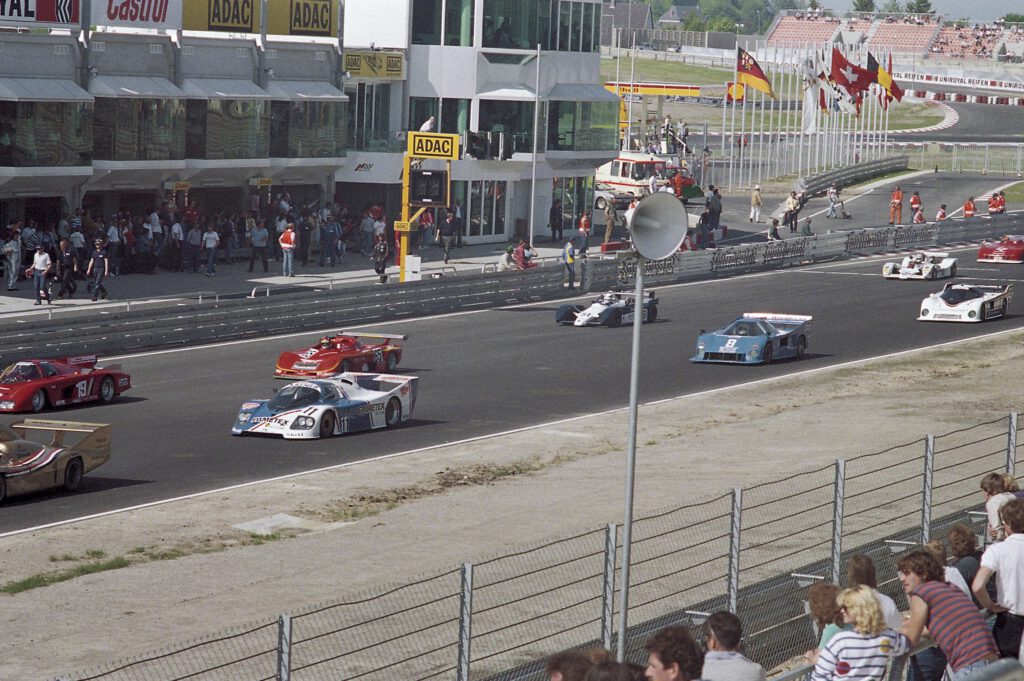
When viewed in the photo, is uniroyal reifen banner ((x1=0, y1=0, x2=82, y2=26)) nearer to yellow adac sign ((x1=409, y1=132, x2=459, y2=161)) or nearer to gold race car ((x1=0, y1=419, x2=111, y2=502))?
yellow adac sign ((x1=409, y1=132, x2=459, y2=161))

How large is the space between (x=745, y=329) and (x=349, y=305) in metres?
10.5

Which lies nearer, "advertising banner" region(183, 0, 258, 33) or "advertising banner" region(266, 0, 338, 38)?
"advertising banner" region(183, 0, 258, 33)

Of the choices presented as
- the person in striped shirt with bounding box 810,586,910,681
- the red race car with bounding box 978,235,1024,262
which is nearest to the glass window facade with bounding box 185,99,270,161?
the red race car with bounding box 978,235,1024,262

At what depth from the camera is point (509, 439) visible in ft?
87.4

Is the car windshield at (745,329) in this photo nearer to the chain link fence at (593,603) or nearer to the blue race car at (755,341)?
the blue race car at (755,341)

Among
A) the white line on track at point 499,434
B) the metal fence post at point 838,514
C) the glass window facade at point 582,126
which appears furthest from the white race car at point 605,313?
the metal fence post at point 838,514

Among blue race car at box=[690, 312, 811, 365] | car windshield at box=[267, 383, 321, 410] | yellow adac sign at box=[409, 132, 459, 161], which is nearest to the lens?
car windshield at box=[267, 383, 321, 410]

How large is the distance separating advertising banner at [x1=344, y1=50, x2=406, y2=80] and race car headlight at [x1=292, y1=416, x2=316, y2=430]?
32.9 metres

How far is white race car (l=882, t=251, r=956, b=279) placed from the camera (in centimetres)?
5169

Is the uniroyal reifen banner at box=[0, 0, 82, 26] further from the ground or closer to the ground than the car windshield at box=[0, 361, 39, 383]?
further from the ground

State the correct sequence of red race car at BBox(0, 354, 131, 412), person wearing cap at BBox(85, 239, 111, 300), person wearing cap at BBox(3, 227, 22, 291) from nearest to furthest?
red race car at BBox(0, 354, 131, 412), person wearing cap at BBox(85, 239, 111, 300), person wearing cap at BBox(3, 227, 22, 291)

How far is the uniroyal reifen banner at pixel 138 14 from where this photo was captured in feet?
155

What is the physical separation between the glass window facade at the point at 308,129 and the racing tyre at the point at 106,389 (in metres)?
25.6

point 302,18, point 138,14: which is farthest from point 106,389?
point 302,18
